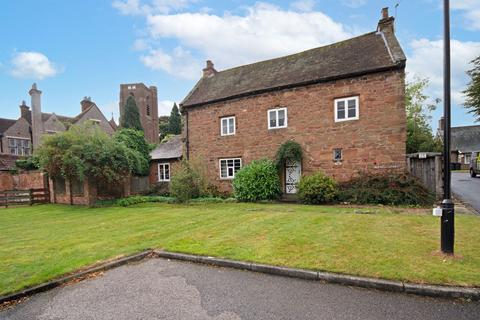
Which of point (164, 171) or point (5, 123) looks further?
point (5, 123)

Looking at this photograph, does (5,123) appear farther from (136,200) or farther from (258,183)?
(258,183)

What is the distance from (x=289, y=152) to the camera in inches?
579

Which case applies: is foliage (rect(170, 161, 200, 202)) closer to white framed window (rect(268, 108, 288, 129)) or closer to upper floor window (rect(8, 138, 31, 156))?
white framed window (rect(268, 108, 288, 129))

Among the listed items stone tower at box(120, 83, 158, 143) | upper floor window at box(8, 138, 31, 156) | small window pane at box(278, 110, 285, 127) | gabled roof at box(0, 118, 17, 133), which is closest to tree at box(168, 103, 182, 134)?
stone tower at box(120, 83, 158, 143)

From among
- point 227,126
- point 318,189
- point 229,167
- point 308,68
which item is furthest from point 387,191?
point 227,126

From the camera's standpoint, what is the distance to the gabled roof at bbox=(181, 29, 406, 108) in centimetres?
1357

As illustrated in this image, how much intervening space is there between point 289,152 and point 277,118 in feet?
8.30

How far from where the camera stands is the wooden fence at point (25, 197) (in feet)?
59.9

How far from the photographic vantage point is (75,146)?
50.1 feet

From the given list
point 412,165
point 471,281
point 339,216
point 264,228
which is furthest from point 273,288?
point 412,165

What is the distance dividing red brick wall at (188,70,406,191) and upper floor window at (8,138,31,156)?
28761 millimetres

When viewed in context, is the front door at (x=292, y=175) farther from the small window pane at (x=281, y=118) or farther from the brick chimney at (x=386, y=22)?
the brick chimney at (x=386, y=22)

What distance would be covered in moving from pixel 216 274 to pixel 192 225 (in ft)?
13.8

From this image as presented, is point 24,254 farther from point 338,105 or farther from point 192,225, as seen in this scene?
point 338,105
